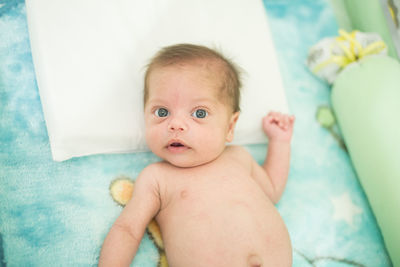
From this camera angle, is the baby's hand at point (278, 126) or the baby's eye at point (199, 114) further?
the baby's hand at point (278, 126)

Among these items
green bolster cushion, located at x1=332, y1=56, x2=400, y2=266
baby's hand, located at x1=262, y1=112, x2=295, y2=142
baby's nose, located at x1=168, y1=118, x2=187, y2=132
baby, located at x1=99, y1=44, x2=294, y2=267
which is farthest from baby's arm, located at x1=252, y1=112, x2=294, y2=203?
baby's nose, located at x1=168, y1=118, x2=187, y2=132

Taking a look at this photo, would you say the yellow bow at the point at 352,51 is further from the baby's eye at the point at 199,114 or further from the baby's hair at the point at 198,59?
the baby's eye at the point at 199,114

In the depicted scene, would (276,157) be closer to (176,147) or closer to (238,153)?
(238,153)

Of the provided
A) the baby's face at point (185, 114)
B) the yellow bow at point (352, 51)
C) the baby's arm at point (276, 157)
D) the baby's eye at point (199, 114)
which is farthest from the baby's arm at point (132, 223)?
the yellow bow at point (352, 51)

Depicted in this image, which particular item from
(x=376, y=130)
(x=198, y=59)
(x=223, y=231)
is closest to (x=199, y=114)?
(x=198, y=59)

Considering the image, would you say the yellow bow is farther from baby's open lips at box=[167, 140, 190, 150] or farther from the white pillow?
baby's open lips at box=[167, 140, 190, 150]

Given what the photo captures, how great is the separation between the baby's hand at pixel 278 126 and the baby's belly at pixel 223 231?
0.96 ft

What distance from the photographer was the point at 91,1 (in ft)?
3.98

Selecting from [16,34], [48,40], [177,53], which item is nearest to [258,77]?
[177,53]

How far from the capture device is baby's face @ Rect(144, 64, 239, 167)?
98 cm

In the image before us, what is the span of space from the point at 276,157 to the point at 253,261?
16.8 inches

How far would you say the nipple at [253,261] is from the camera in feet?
2.97

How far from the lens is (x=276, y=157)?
123cm

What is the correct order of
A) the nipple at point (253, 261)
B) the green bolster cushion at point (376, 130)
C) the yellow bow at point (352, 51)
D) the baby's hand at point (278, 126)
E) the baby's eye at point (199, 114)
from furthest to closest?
the yellow bow at point (352, 51)
the baby's hand at point (278, 126)
the green bolster cushion at point (376, 130)
the baby's eye at point (199, 114)
the nipple at point (253, 261)
